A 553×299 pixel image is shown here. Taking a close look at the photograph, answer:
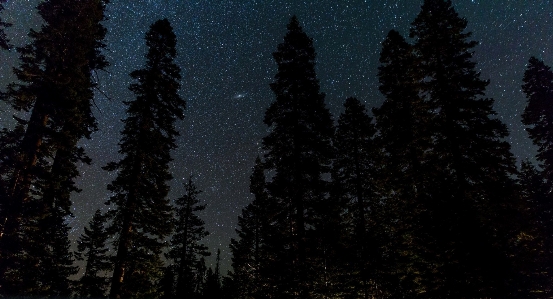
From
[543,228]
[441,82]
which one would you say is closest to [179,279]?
[441,82]

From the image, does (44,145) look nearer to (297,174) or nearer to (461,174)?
(297,174)

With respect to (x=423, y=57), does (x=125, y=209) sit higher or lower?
lower

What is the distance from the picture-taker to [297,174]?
696 inches

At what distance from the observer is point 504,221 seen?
14820 millimetres

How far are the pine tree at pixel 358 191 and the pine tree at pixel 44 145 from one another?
670 inches

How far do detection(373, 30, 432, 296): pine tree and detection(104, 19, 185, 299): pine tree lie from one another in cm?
1339

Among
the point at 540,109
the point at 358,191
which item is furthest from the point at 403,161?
the point at 540,109

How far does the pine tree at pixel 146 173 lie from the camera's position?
16.3 m

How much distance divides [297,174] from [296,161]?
2.45ft

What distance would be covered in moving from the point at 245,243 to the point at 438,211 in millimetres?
30625

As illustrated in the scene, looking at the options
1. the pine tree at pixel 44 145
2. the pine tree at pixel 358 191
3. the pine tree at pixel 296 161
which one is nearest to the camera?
the pine tree at pixel 44 145

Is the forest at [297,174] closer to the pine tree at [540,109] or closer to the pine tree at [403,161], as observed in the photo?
the pine tree at [403,161]

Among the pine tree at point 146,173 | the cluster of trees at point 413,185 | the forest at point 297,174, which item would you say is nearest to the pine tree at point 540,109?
the cluster of trees at point 413,185

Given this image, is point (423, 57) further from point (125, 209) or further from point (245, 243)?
point (245, 243)
